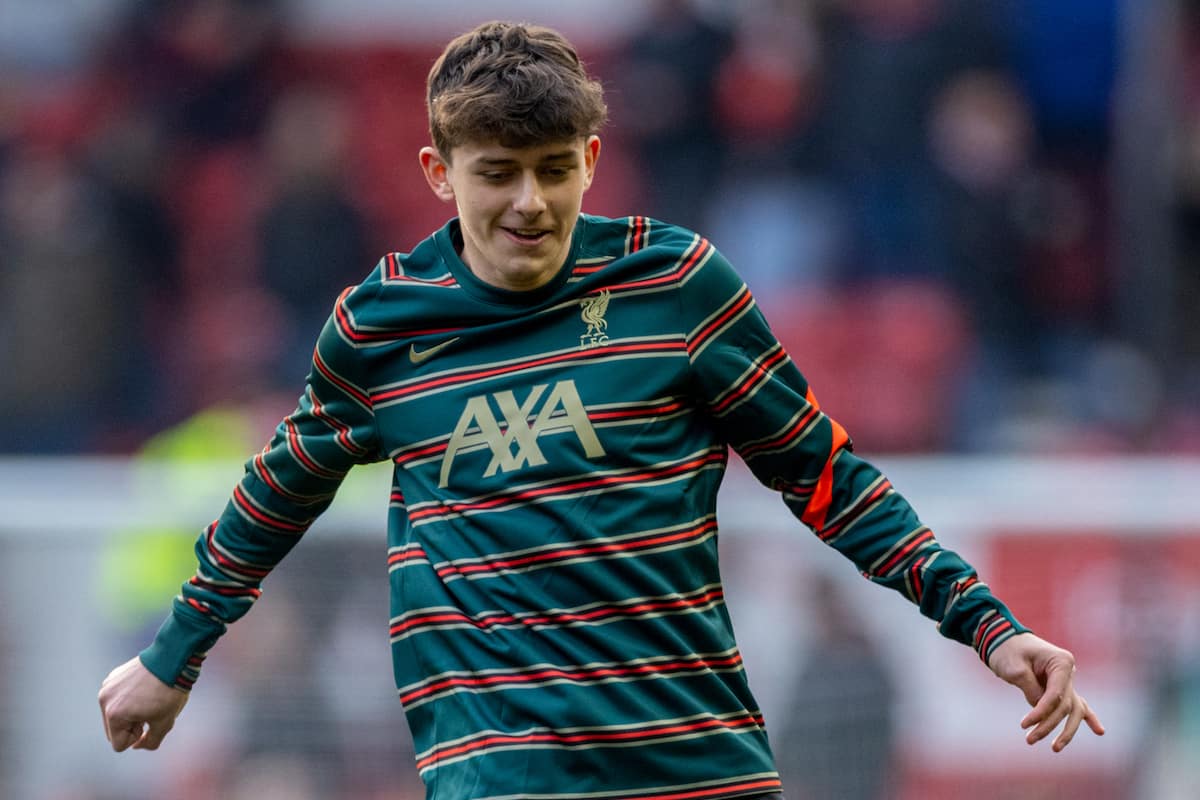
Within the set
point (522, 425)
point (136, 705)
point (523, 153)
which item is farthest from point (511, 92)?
point (136, 705)

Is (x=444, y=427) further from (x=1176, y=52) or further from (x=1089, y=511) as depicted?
(x=1176, y=52)

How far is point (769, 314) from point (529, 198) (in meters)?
5.50

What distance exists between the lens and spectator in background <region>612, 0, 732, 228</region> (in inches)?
337

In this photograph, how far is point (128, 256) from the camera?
8781mm

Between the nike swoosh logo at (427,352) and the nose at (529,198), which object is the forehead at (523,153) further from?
the nike swoosh logo at (427,352)

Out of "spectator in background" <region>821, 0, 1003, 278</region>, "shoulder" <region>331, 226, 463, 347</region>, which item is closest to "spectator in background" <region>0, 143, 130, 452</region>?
"spectator in background" <region>821, 0, 1003, 278</region>

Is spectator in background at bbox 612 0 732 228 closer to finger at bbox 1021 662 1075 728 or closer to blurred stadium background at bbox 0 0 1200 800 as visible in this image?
blurred stadium background at bbox 0 0 1200 800

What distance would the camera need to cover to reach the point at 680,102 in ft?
28.2

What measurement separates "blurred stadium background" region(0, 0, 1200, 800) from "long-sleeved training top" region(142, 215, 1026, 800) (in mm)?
2884

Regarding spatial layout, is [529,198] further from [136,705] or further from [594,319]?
[136,705]

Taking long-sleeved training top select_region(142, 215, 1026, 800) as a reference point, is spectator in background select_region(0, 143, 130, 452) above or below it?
above

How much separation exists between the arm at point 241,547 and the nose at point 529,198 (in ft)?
1.48

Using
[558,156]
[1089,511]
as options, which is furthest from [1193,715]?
[558,156]

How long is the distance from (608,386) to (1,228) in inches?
268
